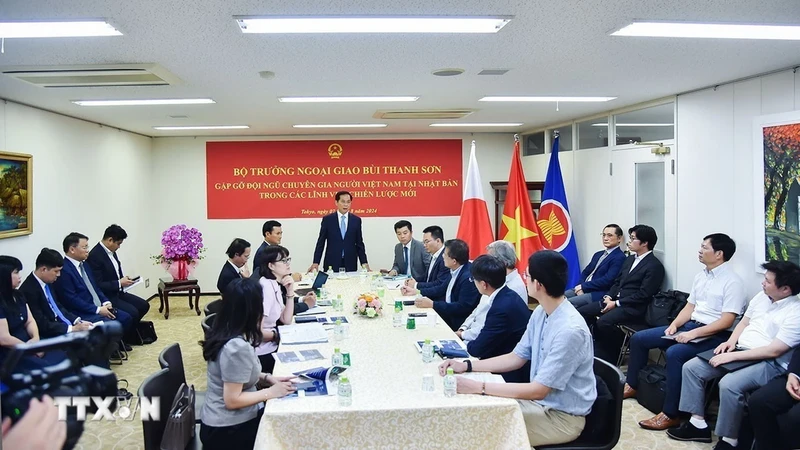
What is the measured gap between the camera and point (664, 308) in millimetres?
4953

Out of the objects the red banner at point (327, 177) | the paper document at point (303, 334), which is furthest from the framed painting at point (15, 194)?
the red banner at point (327, 177)

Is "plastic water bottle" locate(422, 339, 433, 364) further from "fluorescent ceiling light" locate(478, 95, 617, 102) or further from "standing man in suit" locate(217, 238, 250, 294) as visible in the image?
"fluorescent ceiling light" locate(478, 95, 617, 102)

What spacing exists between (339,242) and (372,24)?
447 centimetres

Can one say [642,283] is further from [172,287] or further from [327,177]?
[172,287]

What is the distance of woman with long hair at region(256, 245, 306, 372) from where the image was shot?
3.69 m

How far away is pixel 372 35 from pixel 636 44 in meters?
1.64

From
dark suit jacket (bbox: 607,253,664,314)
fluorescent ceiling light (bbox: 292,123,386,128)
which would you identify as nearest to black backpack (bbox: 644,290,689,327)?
dark suit jacket (bbox: 607,253,664,314)

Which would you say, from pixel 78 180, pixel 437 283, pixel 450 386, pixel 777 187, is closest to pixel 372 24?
pixel 450 386

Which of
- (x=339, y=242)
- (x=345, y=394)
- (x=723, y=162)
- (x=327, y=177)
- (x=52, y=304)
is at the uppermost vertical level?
(x=327, y=177)

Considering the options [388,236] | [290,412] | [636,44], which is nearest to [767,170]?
[636,44]

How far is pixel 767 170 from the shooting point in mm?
4301

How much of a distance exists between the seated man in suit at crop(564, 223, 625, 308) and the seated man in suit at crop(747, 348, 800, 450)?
2424mm

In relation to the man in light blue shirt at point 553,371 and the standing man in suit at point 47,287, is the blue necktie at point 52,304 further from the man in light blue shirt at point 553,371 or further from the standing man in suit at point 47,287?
the man in light blue shirt at point 553,371

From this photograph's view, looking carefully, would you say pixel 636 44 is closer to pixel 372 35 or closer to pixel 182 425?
pixel 372 35
